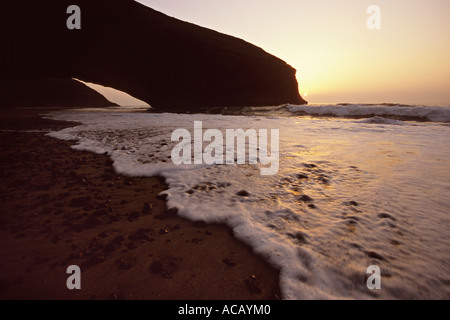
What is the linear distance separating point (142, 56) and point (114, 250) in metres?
32.4

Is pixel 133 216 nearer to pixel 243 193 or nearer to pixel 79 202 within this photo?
pixel 79 202

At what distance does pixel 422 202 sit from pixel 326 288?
1967mm

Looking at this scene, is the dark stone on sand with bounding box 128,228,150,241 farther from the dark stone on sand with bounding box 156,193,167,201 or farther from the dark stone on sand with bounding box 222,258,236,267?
the dark stone on sand with bounding box 222,258,236,267

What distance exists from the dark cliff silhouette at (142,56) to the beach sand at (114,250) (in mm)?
26848

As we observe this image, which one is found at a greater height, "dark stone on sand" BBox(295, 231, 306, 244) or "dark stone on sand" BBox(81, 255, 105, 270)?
"dark stone on sand" BBox(295, 231, 306, 244)

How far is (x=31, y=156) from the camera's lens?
4285 mm

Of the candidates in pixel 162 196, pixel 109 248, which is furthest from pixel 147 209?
pixel 109 248

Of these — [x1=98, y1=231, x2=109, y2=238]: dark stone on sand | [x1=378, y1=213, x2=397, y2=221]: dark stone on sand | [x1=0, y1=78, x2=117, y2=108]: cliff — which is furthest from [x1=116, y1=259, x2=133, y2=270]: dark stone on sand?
[x1=0, y1=78, x2=117, y2=108]: cliff

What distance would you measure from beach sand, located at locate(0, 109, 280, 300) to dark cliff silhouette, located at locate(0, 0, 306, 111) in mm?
26848

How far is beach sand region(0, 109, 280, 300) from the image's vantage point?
56.8 inches

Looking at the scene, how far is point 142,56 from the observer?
28531 millimetres

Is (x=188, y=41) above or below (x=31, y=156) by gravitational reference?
above

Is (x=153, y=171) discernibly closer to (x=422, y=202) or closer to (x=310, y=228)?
(x=310, y=228)
